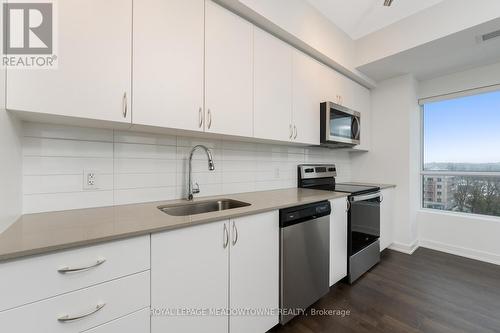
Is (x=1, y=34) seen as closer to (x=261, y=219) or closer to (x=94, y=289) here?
(x=94, y=289)

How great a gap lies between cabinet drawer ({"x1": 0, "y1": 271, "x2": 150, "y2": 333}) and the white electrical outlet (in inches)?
27.7

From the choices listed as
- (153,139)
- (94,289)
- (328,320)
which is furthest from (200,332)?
(153,139)

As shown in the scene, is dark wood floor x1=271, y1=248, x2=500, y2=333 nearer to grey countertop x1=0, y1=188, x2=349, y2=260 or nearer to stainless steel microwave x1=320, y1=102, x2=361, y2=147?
grey countertop x1=0, y1=188, x2=349, y2=260

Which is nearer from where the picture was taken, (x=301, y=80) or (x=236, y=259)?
(x=236, y=259)

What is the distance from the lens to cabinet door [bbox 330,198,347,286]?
6.02 feet

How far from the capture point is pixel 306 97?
2.12 m

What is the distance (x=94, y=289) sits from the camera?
2.63 feet

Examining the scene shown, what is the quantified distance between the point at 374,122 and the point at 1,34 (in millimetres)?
3591

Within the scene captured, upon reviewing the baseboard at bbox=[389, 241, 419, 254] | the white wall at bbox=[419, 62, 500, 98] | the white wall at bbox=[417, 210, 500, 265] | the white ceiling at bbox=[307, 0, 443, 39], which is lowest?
the baseboard at bbox=[389, 241, 419, 254]

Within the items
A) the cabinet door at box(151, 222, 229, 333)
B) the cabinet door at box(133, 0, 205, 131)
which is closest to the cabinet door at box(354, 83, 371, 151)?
the cabinet door at box(133, 0, 205, 131)

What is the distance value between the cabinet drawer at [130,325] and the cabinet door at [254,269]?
1.46ft

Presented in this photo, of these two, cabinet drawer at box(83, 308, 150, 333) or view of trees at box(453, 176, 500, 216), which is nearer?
cabinet drawer at box(83, 308, 150, 333)

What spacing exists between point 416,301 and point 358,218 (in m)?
0.76

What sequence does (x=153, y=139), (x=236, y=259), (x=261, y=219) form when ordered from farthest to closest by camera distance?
1. (x=153, y=139)
2. (x=261, y=219)
3. (x=236, y=259)
